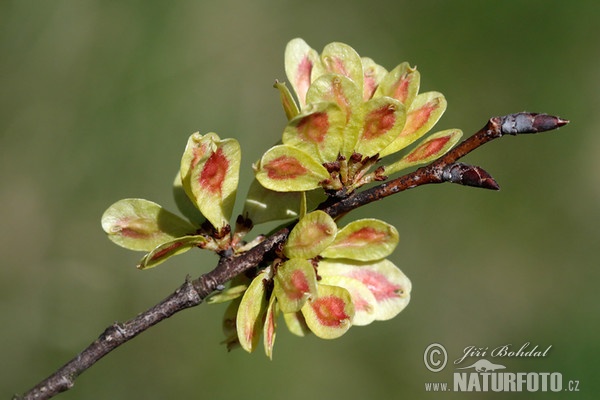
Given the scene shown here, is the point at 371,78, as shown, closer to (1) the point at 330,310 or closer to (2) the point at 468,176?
(2) the point at 468,176

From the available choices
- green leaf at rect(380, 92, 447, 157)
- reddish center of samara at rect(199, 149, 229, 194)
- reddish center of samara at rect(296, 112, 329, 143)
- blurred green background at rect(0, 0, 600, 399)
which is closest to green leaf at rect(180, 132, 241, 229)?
reddish center of samara at rect(199, 149, 229, 194)

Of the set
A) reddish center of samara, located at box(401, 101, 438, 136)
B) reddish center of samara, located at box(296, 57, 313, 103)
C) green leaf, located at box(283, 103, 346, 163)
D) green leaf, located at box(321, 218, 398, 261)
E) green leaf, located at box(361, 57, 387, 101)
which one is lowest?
green leaf, located at box(321, 218, 398, 261)

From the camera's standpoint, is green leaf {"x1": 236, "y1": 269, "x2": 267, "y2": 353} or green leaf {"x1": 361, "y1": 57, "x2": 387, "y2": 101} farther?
green leaf {"x1": 361, "y1": 57, "x2": 387, "y2": 101}

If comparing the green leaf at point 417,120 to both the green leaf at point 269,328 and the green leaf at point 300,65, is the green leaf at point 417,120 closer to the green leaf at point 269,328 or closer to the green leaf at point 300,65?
the green leaf at point 300,65

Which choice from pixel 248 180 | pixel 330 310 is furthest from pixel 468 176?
pixel 248 180

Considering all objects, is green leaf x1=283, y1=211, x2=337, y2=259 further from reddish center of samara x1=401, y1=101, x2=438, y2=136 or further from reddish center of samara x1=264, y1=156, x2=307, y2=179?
reddish center of samara x1=401, y1=101, x2=438, y2=136

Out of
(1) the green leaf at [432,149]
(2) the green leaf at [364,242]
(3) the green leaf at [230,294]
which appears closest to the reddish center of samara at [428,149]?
(1) the green leaf at [432,149]
